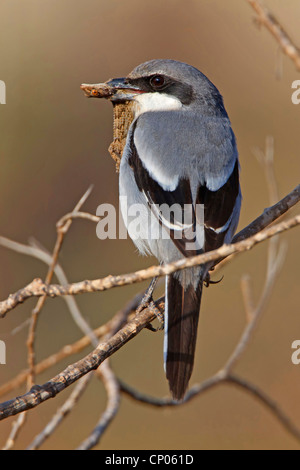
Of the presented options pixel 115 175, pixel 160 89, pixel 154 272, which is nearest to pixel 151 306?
pixel 154 272

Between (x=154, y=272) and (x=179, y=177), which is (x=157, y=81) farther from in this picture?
(x=154, y=272)

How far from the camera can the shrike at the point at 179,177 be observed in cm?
241

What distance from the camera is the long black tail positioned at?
2.36 meters

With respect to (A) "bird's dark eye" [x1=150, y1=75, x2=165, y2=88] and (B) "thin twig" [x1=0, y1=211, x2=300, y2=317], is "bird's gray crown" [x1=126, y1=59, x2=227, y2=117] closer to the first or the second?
(A) "bird's dark eye" [x1=150, y1=75, x2=165, y2=88]

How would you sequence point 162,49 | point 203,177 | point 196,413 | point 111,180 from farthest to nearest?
point 162,49
point 111,180
point 196,413
point 203,177

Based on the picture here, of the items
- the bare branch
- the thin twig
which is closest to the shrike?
the bare branch

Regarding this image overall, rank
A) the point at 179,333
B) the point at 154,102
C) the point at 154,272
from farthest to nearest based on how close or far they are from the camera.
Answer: the point at 154,102 → the point at 179,333 → the point at 154,272

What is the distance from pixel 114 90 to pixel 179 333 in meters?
1.37

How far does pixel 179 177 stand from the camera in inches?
103

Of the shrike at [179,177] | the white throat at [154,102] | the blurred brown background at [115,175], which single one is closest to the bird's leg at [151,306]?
the shrike at [179,177]

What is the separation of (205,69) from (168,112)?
314 cm

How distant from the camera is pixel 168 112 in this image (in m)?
3.02

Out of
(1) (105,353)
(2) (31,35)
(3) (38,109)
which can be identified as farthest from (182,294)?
(2) (31,35)

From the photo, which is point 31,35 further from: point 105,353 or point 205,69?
point 105,353
